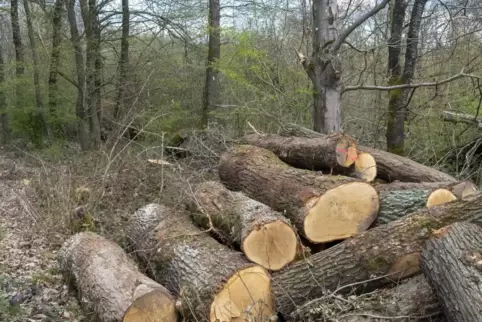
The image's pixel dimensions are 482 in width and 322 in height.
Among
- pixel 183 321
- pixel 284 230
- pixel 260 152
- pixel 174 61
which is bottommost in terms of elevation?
pixel 183 321

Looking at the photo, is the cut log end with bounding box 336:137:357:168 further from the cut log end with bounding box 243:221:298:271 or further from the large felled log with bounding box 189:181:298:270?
the cut log end with bounding box 243:221:298:271

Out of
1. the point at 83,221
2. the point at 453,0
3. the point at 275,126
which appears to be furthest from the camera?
the point at 275,126

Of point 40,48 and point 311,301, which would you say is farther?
point 40,48

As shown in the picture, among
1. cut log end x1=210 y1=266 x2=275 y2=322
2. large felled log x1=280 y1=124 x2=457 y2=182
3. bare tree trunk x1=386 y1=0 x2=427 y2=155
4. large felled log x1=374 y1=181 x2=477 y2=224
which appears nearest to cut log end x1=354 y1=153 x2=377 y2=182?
large felled log x1=280 y1=124 x2=457 y2=182

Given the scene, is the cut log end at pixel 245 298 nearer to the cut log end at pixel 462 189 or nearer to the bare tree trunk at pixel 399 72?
the cut log end at pixel 462 189

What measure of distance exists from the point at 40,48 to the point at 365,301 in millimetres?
12104

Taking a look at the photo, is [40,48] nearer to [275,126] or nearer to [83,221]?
[275,126]

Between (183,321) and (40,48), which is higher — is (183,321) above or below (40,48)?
below

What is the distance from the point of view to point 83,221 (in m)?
5.89

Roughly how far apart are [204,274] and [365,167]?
2789mm

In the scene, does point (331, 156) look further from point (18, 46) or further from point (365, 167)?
point (18, 46)

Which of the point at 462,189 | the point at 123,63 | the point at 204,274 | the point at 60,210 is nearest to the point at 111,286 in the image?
the point at 204,274

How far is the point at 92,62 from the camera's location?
41.2 feet

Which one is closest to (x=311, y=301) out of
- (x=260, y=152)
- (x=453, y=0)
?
(x=260, y=152)
